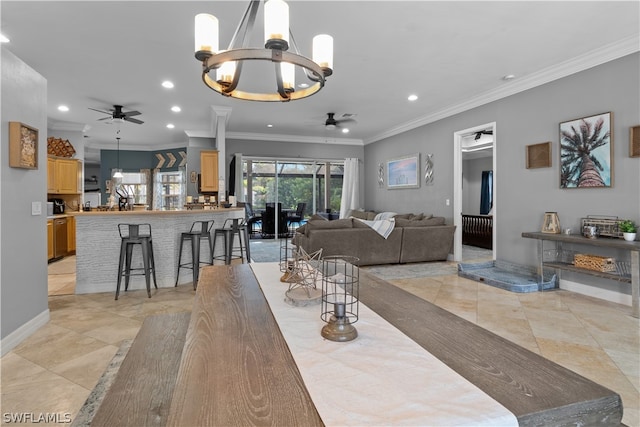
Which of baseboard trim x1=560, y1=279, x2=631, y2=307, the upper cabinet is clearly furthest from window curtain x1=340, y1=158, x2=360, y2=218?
the upper cabinet

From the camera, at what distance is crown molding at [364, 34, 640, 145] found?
3666mm

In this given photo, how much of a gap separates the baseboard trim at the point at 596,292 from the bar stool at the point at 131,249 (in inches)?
201

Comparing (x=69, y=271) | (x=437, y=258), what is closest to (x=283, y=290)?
(x=437, y=258)

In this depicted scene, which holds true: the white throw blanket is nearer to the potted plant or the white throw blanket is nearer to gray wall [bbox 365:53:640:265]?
gray wall [bbox 365:53:640:265]

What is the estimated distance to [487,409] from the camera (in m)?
0.75

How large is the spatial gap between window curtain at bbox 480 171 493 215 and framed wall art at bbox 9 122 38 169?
31.5ft

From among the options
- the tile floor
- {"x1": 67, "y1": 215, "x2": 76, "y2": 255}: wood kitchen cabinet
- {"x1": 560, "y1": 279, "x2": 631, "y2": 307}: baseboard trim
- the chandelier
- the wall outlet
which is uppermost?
the chandelier

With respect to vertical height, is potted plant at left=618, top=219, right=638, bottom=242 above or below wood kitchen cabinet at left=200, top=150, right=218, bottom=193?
below

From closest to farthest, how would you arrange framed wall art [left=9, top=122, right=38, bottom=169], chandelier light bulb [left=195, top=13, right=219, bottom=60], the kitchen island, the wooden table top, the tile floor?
the wooden table top, chandelier light bulb [left=195, top=13, right=219, bottom=60], the tile floor, framed wall art [left=9, top=122, right=38, bottom=169], the kitchen island

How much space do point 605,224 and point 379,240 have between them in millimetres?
2856

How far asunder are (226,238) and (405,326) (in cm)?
403

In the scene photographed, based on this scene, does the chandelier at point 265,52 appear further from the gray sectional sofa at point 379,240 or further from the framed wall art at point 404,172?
the framed wall art at point 404,172

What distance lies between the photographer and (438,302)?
3.76 m

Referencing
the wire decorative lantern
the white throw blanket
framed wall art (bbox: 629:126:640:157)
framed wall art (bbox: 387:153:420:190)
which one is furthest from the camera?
framed wall art (bbox: 387:153:420:190)
